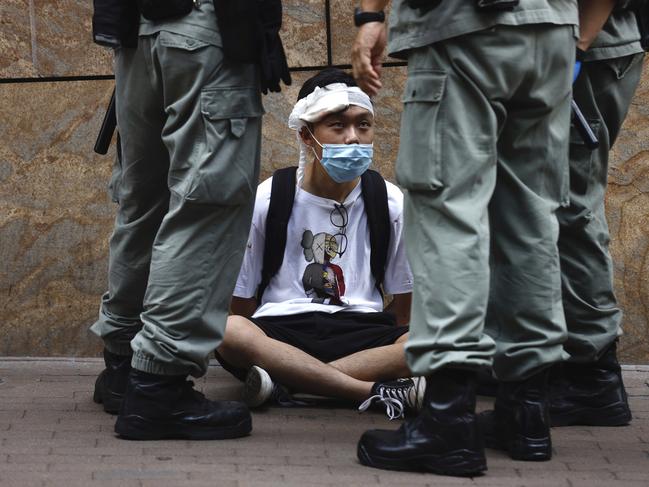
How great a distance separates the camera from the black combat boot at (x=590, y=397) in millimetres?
4488

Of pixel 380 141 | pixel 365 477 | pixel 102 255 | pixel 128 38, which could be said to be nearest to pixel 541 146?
pixel 365 477

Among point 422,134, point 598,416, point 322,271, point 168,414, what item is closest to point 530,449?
point 598,416

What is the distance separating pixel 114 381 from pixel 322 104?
131 cm

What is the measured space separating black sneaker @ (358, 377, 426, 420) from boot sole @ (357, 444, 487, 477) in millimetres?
893

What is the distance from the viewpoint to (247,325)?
488cm

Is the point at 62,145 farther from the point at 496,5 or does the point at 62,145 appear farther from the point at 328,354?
the point at 496,5

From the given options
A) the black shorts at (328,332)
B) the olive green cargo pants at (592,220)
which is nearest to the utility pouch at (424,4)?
the olive green cargo pants at (592,220)

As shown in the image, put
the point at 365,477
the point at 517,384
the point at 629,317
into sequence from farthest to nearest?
the point at 629,317, the point at 517,384, the point at 365,477

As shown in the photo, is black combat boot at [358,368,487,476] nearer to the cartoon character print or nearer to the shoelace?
the shoelace

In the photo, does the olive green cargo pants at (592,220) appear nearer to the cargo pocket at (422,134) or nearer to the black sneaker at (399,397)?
the black sneaker at (399,397)

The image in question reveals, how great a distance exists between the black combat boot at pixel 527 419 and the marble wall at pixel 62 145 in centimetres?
197

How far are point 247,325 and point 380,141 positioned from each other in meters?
1.19

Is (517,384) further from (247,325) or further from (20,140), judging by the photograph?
(20,140)

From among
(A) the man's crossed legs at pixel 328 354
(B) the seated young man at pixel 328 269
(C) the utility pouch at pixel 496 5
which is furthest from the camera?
(B) the seated young man at pixel 328 269
